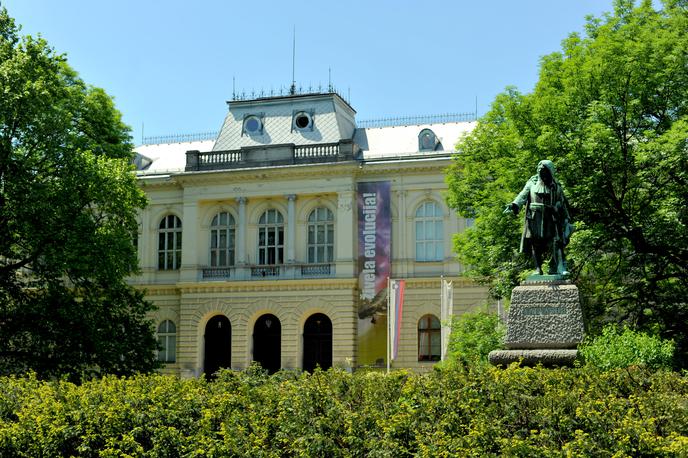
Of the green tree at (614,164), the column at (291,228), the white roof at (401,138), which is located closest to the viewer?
the green tree at (614,164)

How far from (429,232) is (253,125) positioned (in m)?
10.5

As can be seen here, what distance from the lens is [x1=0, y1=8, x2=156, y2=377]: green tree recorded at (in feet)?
84.0

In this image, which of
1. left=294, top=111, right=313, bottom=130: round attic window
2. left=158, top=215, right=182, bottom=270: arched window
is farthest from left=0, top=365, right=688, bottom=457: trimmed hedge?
left=158, top=215, right=182, bottom=270: arched window

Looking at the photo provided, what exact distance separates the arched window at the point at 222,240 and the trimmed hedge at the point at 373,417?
30.7 m

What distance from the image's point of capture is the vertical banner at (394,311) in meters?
36.7

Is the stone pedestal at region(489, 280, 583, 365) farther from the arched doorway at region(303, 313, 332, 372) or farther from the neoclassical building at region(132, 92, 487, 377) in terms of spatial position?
the arched doorway at region(303, 313, 332, 372)

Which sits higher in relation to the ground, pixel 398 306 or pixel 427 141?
pixel 427 141

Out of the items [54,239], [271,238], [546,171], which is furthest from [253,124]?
[546,171]

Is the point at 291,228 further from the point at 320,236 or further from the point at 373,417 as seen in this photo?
the point at 373,417

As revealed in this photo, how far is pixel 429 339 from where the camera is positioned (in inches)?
1553

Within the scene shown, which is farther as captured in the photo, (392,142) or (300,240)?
(392,142)

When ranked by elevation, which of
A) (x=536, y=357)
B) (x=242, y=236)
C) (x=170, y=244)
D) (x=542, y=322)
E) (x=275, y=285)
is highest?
(x=242, y=236)

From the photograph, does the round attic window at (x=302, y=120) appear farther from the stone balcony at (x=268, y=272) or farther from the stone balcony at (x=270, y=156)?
the stone balcony at (x=268, y=272)

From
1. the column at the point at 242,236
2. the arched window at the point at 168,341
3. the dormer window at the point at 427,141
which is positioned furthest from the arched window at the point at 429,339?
the arched window at the point at 168,341
